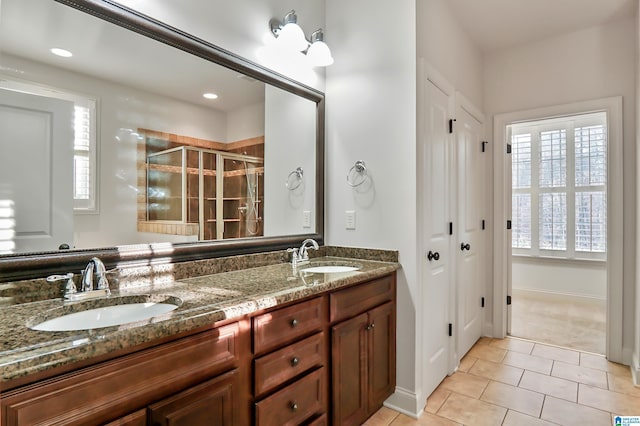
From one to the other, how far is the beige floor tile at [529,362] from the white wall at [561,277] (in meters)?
2.27

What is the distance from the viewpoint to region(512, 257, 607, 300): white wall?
173 inches

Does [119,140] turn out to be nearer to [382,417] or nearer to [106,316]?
[106,316]

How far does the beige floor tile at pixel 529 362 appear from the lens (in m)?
2.67

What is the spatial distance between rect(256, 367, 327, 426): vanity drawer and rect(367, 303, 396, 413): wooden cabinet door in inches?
16.4

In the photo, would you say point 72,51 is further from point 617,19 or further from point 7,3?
point 617,19

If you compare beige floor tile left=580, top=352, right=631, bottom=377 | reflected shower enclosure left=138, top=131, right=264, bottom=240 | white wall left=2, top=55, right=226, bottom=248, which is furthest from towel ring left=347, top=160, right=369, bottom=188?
beige floor tile left=580, top=352, right=631, bottom=377

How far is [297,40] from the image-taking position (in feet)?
6.84

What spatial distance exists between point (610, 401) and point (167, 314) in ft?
8.83

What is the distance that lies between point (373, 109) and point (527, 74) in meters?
1.89

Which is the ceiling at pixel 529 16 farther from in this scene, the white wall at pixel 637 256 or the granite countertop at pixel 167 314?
the granite countertop at pixel 167 314

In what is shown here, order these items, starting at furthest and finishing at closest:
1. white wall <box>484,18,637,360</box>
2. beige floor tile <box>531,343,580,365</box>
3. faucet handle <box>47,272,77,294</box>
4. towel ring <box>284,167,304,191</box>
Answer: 1. beige floor tile <box>531,343,580,365</box>
2. white wall <box>484,18,637,360</box>
3. towel ring <box>284,167,304,191</box>
4. faucet handle <box>47,272,77,294</box>

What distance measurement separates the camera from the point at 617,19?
2762 mm

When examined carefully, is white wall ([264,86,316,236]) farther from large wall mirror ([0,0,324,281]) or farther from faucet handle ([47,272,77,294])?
faucet handle ([47,272,77,294])

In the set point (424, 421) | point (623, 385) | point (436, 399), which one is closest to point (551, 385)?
point (623, 385)
